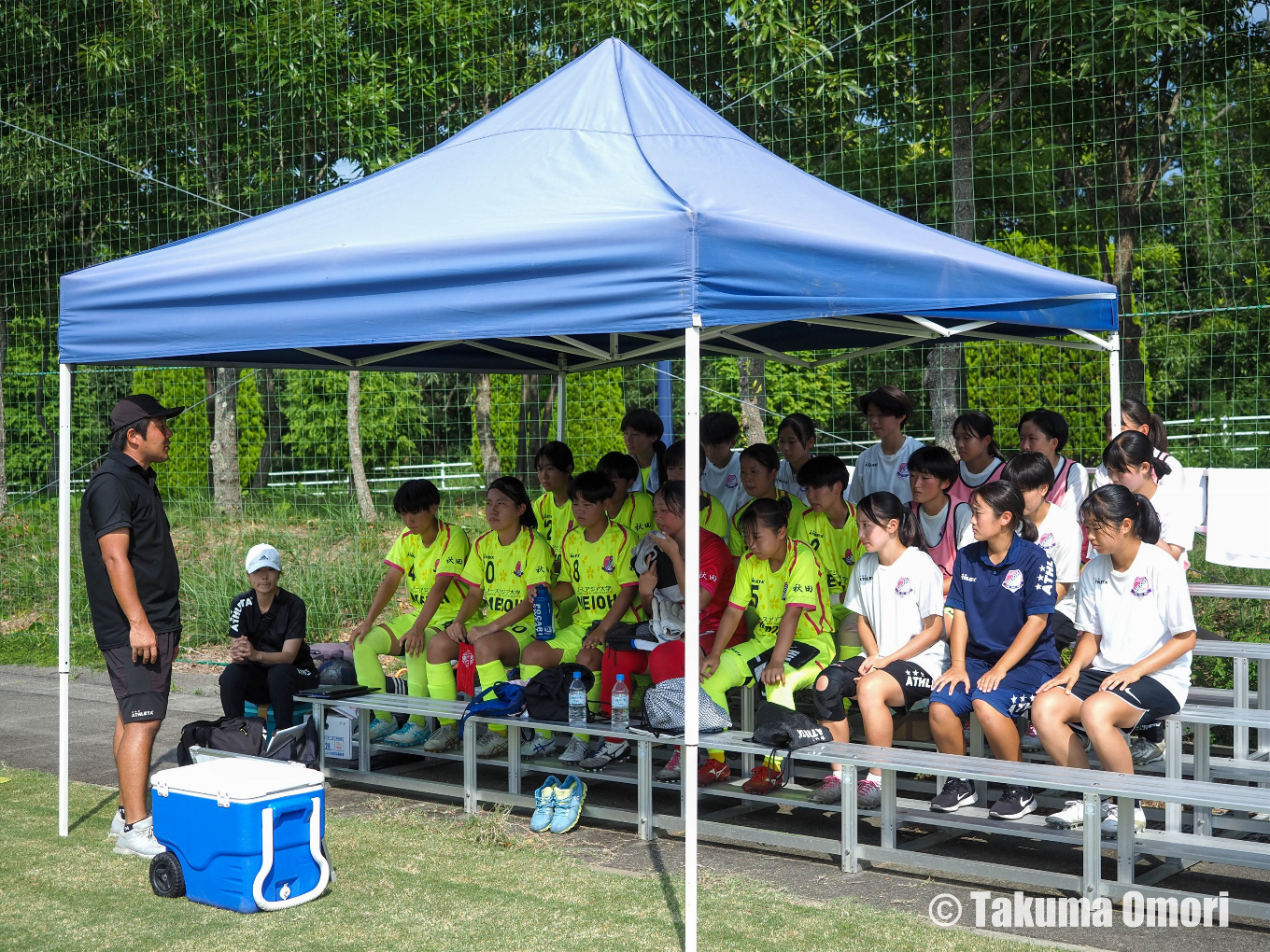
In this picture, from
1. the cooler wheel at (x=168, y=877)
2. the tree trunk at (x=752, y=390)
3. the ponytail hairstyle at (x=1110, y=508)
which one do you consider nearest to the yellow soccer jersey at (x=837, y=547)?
the ponytail hairstyle at (x=1110, y=508)

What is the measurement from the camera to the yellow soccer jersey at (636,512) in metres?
6.01

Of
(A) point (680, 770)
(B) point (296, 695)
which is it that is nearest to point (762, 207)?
(A) point (680, 770)

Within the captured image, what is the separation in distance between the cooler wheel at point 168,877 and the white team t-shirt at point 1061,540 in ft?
11.4

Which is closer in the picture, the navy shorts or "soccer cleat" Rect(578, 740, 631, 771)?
the navy shorts

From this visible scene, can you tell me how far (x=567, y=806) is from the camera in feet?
15.7

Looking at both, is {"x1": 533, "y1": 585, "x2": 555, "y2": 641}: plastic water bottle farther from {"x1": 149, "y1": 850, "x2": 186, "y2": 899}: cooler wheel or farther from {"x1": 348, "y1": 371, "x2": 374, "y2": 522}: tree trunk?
{"x1": 348, "y1": 371, "x2": 374, "y2": 522}: tree trunk

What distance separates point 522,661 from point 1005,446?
6708 millimetres

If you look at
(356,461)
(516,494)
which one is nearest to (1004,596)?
(516,494)

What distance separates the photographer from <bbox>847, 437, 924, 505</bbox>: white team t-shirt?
18.8 feet

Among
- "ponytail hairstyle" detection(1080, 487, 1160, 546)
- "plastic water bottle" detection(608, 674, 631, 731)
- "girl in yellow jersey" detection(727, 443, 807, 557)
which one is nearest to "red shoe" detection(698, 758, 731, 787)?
"plastic water bottle" detection(608, 674, 631, 731)

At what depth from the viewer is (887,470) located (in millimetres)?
5793

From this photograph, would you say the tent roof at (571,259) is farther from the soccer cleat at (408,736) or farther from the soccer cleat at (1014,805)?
the soccer cleat at (408,736)

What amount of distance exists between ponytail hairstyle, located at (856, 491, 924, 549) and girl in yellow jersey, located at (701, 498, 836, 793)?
33 centimetres

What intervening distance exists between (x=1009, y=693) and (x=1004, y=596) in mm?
370
